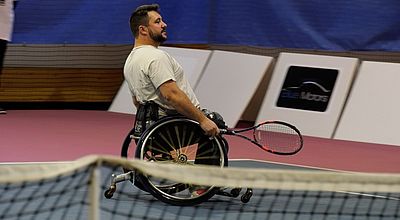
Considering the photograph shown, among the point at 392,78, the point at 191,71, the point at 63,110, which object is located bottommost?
the point at 63,110

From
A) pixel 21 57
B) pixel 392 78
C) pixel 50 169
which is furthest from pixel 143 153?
pixel 21 57

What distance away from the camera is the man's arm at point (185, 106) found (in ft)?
15.4

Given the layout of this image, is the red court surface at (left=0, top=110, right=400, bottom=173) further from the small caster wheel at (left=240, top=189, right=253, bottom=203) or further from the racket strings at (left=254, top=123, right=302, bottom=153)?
the small caster wheel at (left=240, top=189, right=253, bottom=203)

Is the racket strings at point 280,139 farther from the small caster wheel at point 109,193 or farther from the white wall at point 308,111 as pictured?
the small caster wheel at point 109,193

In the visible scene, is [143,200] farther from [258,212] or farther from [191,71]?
[191,71]

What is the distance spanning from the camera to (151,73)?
15.8ft

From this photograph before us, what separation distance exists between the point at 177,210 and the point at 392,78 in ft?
12.9

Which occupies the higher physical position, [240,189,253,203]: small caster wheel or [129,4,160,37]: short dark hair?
[129,4,160,37]: short dark hair

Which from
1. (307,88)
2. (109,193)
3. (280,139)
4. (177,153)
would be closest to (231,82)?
(307,88)

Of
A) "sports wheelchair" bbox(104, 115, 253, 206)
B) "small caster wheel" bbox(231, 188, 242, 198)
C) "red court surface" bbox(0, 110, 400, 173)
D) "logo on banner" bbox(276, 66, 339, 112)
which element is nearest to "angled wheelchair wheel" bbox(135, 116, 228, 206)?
"sports wheelchair" bbox(104, 115, 253, 206)

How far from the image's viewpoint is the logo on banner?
8383mm

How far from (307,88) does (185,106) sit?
156 inches

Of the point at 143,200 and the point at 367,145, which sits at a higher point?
the point at 143,200

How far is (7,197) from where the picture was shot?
15.8 feet
